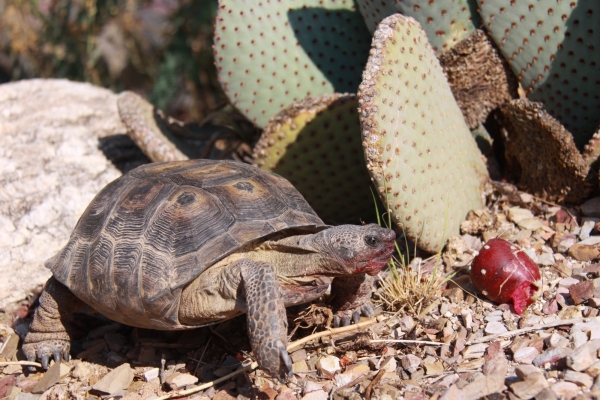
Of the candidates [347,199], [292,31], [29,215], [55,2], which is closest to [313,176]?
[347,199]

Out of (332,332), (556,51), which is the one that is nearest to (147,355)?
(332,332)

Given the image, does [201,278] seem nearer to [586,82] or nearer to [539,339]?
[539,339]

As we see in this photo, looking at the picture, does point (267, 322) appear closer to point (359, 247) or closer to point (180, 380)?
point (359, 247)

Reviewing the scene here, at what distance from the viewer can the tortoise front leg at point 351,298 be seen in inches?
105

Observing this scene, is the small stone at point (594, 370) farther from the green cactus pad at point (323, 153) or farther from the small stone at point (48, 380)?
the small stone at point (48, 380)

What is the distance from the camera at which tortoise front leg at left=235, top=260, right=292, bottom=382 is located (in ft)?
6.84

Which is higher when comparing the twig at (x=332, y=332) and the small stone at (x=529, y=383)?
the small stone at (x=529, y=383)

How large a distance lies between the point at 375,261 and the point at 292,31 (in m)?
1.95

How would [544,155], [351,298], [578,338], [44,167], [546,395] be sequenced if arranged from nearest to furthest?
[546,395] < [578,338] < [351,298] < [544,155] < [44,167]

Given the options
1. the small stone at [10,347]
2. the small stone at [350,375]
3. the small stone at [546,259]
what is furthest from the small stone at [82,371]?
the small stone at [546,259]

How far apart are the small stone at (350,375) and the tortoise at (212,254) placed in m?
0.31

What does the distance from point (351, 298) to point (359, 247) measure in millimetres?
485

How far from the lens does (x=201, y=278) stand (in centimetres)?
248

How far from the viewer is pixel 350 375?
2365 mm
